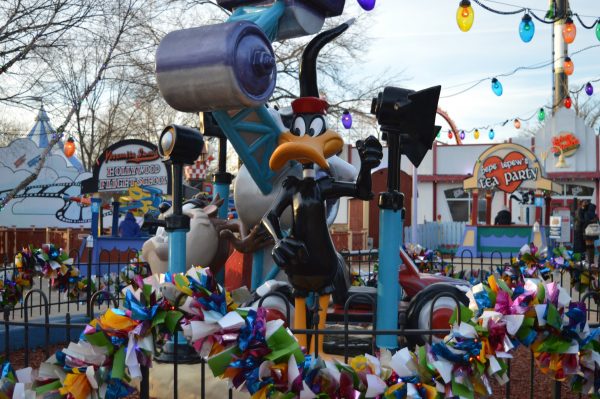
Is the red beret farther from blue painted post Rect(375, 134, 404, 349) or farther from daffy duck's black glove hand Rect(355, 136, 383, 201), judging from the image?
blue painted post Rect(375, 134, 404, 349)

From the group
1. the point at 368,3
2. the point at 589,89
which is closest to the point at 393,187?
the point at 368,3

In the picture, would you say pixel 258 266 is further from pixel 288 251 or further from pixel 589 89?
pixel 589 89

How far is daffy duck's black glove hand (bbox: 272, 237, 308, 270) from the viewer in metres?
4.12

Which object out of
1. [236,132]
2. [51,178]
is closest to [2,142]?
[51,178]

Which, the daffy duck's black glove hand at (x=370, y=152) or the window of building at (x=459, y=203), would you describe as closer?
the daffy duck's black glove hand at (x=370, y=152)

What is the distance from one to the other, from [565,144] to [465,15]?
56.1 ft

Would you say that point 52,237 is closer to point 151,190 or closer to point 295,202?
point 151,190

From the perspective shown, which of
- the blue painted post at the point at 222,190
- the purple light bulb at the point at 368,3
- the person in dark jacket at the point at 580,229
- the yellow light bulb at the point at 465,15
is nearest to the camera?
the blue painted post at the point at 222,190

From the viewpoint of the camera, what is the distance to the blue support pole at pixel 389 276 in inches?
173

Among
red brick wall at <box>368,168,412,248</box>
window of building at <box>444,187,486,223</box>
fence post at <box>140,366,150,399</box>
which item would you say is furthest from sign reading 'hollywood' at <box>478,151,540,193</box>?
fence post at <box>140,366,150,399</box>

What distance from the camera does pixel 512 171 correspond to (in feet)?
61.0

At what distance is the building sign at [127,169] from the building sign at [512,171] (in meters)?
9.76

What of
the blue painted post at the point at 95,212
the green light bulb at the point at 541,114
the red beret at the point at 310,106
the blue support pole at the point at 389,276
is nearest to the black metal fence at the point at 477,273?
the blue support pole at the point at 389,276

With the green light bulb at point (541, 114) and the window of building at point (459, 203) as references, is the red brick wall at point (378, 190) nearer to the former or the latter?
the window of building at point (459, 203)
